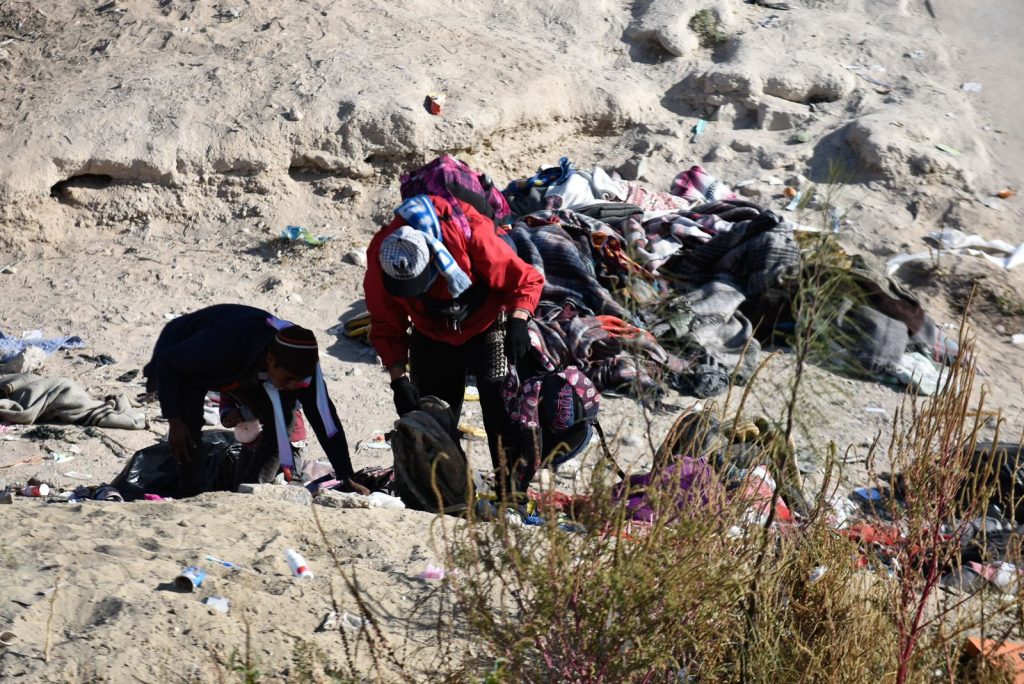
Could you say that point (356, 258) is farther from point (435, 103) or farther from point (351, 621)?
point (351, 621)

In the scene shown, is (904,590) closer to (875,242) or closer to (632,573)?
(632,573)

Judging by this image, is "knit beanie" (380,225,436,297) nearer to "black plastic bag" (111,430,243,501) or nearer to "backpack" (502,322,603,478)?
"backpack" (502,322,603,478)

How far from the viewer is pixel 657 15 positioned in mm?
9398

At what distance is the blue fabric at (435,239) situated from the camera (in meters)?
3.89

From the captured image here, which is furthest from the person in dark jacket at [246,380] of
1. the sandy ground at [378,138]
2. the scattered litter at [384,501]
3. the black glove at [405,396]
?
the sandy ground at [378,138]

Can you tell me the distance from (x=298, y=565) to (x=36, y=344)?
3797mm

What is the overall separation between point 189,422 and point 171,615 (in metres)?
1.46

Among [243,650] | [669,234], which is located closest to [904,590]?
[243,650]

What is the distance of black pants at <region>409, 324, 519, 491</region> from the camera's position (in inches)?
166

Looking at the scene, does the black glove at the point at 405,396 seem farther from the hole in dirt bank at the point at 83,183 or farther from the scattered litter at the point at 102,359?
the hole in dirt bank at the point at 83,183

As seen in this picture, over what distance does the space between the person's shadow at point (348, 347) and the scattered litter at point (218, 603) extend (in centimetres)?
351

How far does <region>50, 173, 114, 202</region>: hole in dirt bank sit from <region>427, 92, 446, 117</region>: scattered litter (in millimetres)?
2224

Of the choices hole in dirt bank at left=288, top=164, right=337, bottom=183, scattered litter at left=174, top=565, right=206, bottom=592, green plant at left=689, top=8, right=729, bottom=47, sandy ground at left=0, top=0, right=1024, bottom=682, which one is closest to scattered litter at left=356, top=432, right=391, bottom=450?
sandy ground at left=0, top=0, right=1024, bottom=682

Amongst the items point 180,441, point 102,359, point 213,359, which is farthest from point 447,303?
point 102,359
